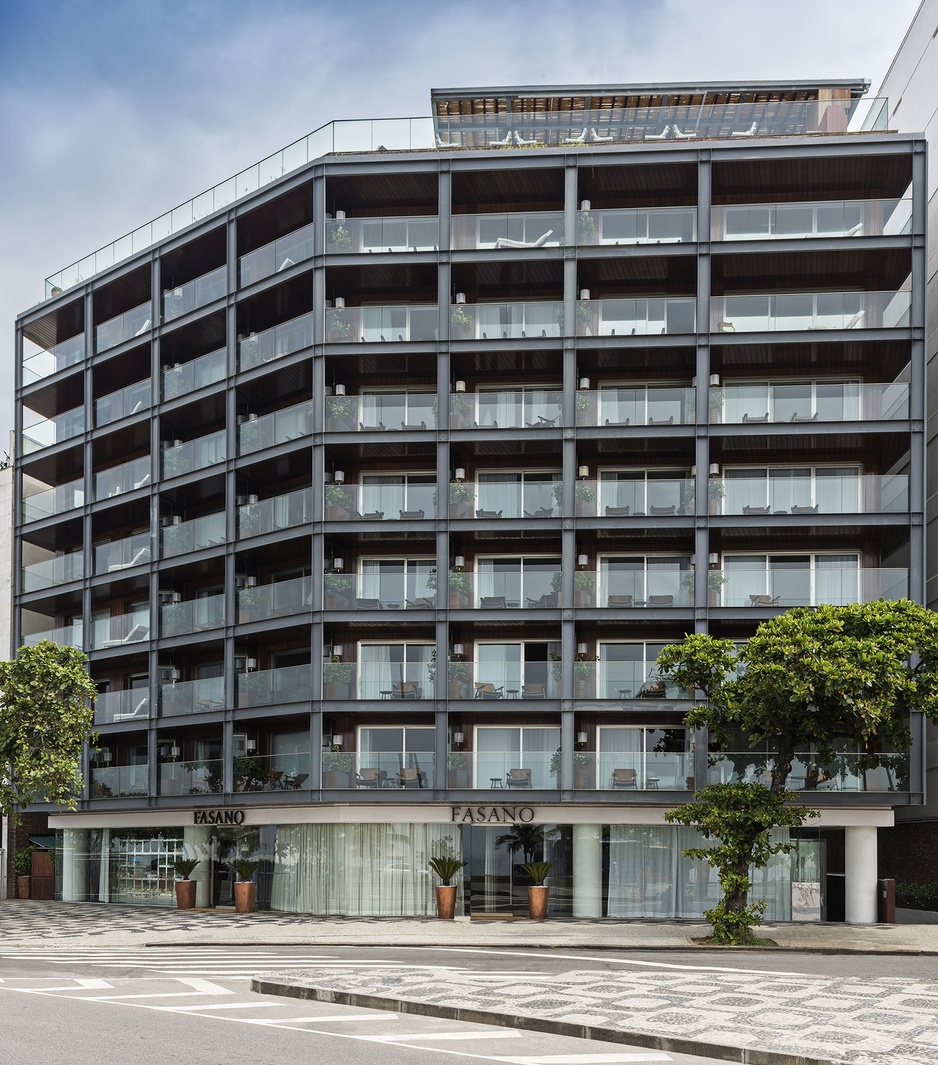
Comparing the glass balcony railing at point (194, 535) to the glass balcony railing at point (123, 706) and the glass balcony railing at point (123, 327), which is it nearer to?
the glass balcony railing at point (123, 706)

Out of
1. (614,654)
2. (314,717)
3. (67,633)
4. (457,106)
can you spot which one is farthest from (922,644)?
(67,633)

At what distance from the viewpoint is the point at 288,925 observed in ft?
108

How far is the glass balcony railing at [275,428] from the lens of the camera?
3872cm

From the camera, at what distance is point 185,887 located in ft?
128

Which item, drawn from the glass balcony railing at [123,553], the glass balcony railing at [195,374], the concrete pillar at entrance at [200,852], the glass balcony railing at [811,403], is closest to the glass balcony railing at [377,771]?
the concrete pillar at entrance at [200,852]

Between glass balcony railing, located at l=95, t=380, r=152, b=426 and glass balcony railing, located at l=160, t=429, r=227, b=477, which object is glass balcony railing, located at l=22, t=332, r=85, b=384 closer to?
glass balcony railing, located at l=95, t=380, r=152, b=426

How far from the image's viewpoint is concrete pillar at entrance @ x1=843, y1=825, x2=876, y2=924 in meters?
34.3

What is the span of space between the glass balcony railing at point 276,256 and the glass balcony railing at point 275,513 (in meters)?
6.97

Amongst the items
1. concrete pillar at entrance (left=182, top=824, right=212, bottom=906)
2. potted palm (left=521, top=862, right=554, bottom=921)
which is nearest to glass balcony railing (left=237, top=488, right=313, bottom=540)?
concrete pillar at entrance (left=182, top=824, right=212, bottom=906)

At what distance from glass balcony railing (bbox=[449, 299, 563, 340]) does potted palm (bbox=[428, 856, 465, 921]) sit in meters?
15.0


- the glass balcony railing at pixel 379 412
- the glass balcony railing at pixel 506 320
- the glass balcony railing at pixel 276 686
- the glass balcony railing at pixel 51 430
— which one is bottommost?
the glass balcony railing at pixel 276 686

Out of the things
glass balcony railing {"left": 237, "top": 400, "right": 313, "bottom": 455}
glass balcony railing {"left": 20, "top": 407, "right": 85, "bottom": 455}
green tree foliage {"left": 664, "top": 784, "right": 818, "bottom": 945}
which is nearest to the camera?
green tree foliage {"left": 664, "top": 784, "right": 818, "bottom": 945}

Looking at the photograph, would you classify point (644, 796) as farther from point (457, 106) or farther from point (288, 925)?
point (457, 106)

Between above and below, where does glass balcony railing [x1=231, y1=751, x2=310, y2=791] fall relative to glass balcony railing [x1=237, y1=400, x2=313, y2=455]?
below
